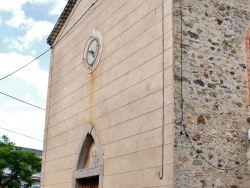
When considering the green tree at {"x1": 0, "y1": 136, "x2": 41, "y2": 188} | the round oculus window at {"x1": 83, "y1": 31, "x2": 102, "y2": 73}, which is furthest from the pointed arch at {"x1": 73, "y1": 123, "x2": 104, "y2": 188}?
the green tree at {"x1": 0, "y1": 136, "x2": 41, "y2": 188}

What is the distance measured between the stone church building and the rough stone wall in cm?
2

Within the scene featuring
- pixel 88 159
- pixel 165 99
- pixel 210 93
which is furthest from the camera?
pixel 88 159

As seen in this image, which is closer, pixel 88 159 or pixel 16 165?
pixel 88 159

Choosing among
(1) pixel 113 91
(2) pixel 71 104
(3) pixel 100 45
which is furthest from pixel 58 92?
(1) pixel 113 91

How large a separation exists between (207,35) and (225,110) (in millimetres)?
1571

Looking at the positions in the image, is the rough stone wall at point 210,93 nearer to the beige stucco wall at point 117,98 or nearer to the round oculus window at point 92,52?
the beige stucco wall at point 117,98

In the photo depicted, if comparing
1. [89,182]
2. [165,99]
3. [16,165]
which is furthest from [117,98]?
[16,165]

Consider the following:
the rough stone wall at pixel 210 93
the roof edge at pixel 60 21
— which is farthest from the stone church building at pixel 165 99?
the roof edge at pixel 60 21

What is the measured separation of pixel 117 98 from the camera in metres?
9.09

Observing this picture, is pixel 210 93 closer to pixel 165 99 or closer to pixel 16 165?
pixel 165 99

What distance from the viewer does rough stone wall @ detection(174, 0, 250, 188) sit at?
23.5 ft

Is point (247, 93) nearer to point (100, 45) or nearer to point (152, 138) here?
point (152, 138)

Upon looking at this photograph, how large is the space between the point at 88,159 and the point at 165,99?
3601 millimetres

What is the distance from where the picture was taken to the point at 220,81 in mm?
7965
